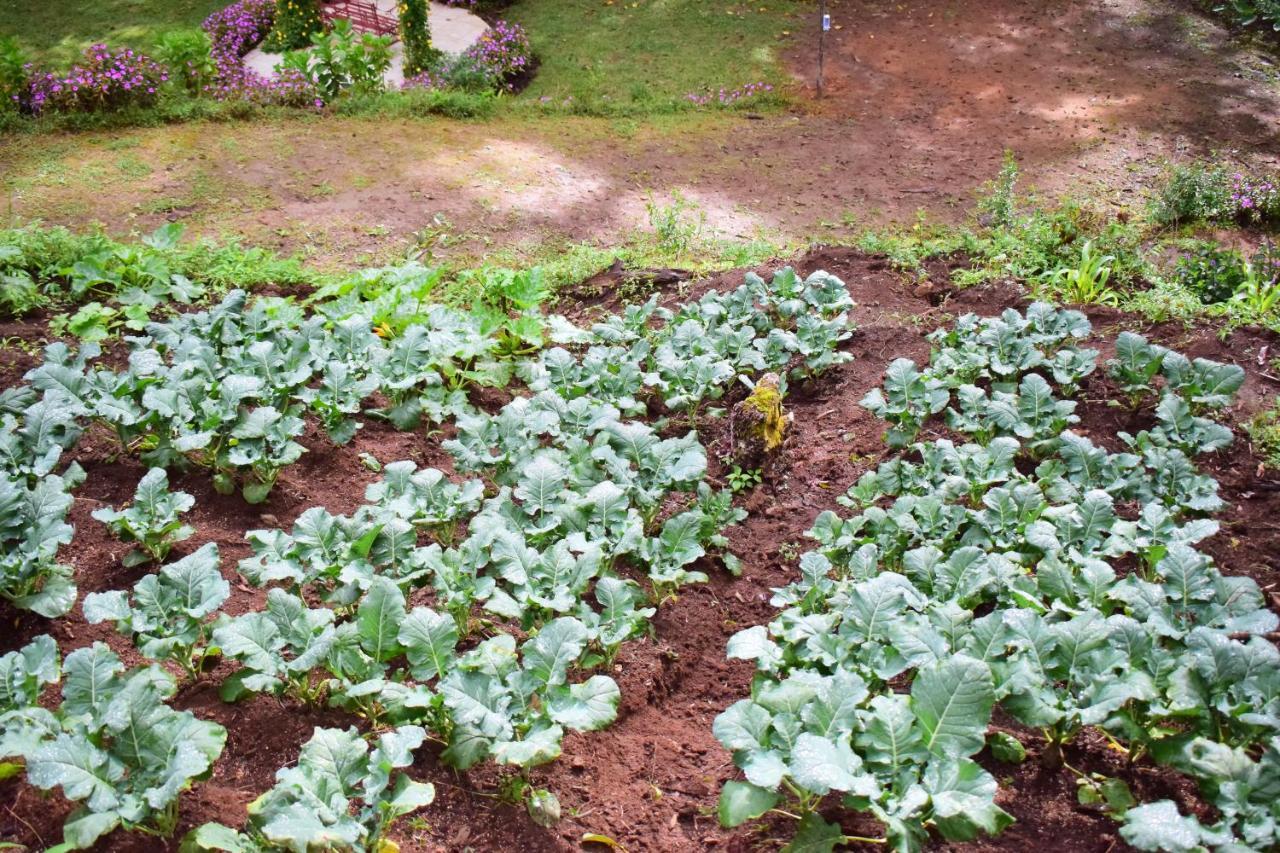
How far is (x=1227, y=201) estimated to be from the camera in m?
8.05

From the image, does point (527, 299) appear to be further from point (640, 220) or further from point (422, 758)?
point (422, 758)

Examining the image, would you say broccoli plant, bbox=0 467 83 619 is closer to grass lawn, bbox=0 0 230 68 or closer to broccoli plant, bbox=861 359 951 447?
broccoli plant, bbox=861 359 951 447

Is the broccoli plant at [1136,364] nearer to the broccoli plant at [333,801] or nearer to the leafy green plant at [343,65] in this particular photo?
the broccoli plant at [333,801]

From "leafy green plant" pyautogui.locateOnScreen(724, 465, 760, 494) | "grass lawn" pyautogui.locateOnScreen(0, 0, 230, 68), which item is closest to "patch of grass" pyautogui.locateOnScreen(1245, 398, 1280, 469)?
"leafy green plant" pyautogui.locateOnScreen(724, 465, 760, 494)

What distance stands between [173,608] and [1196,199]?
7.76m

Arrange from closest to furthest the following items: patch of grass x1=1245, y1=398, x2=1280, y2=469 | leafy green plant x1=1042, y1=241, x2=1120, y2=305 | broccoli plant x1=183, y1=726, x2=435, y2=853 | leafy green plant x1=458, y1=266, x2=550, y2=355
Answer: broccoli plant x1=183, y1=726, x2=435, y2=853
patch of grass x1=1245, y1=398, x2=1280, y2=469
leafy green plant x1=458, y1=266, x2=550, y2=355
leafy green plant x1=1042, y1=241, x2=1120, y2=305

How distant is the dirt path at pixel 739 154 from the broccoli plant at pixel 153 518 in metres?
3.41

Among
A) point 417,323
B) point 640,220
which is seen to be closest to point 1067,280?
point 640,220

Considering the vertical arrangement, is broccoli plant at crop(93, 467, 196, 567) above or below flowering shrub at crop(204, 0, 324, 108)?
below

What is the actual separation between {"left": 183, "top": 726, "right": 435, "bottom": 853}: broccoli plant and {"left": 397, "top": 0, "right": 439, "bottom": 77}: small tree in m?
9.74

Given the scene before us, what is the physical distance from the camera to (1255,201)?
812 centimetres

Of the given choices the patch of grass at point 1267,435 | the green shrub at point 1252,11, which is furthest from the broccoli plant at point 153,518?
the green shrub at point 1252,11

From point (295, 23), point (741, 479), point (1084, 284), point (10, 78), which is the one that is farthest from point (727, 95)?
point (741, 479)

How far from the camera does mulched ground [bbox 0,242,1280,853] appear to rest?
3.19 metres
